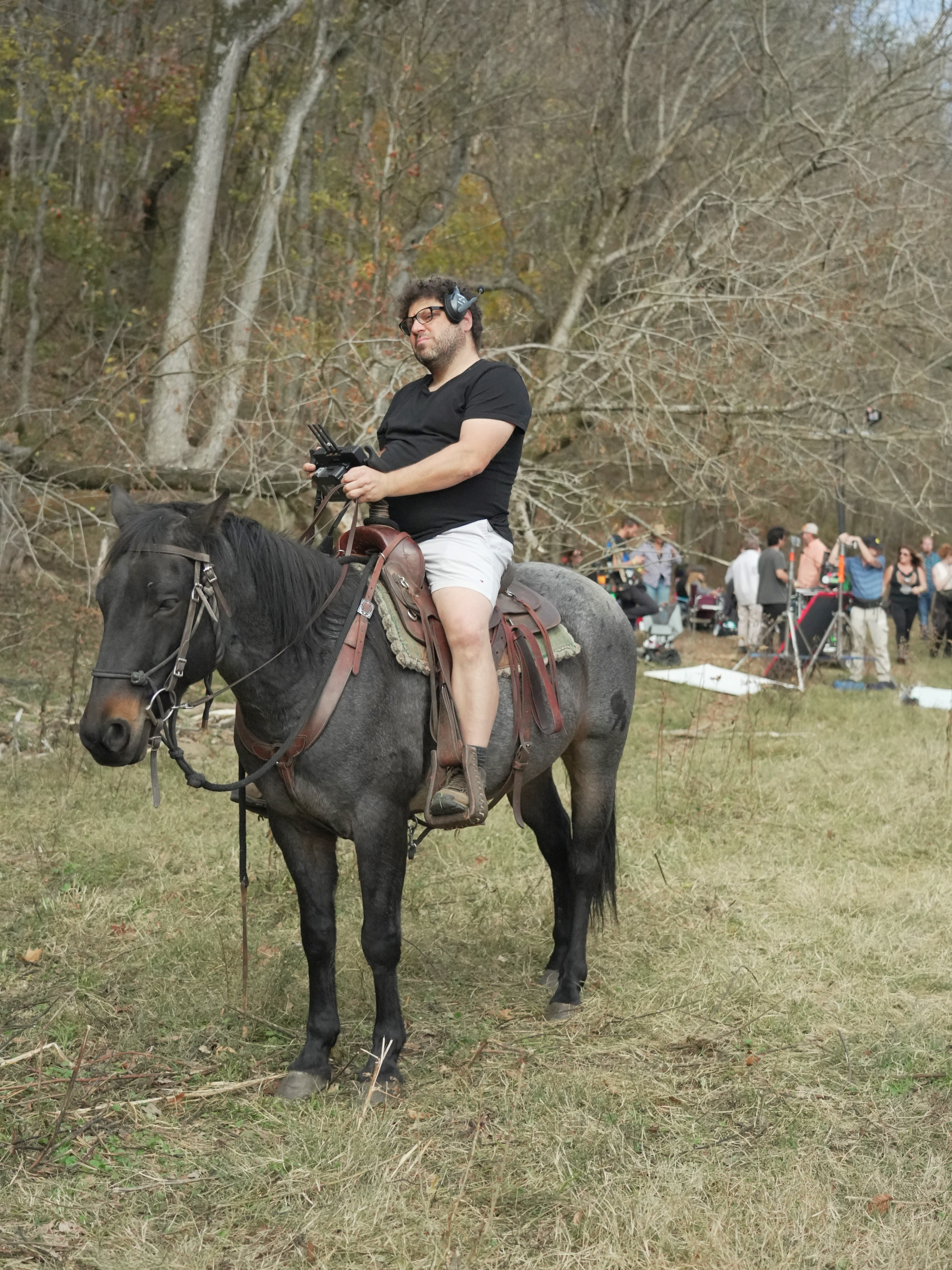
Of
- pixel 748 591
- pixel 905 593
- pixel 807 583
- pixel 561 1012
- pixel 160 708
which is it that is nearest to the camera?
pixel 160 708

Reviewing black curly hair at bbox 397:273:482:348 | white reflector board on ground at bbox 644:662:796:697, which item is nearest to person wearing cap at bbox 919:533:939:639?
white reflector board on ground at bbox 644:662:796:697

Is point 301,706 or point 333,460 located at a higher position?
point 333,460

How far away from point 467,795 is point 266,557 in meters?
1.06

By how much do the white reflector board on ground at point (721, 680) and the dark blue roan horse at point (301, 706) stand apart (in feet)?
26.3

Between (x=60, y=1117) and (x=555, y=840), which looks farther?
(x=555, y=840)

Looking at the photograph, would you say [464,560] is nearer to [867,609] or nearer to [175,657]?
[175,657]

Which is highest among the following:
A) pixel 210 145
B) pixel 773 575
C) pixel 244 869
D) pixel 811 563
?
pixel 210 145

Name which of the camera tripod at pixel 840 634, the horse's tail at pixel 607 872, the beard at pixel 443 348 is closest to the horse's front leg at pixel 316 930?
the horse's tail at pixel 607 872

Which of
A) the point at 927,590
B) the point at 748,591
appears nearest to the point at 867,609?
the point at 748,591

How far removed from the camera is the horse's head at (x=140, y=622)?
3.36m

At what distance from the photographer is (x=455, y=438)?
4.16 meters

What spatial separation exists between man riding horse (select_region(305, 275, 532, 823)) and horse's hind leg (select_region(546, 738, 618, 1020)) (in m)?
0.88

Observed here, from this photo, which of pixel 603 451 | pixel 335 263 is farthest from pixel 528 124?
pixel 603 451

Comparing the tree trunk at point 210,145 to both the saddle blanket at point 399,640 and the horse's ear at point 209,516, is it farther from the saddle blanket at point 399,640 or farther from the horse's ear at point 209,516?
the horse's ear at point 209,516
